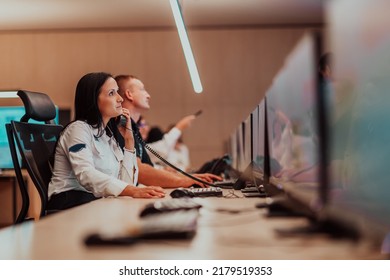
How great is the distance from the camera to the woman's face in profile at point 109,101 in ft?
5.83

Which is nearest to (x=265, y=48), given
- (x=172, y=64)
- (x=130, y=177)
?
(x=172, y=64)

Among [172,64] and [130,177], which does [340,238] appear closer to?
[130,177]

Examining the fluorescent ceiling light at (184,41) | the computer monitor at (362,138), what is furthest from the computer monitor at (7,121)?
the computer monitor at (362,138)

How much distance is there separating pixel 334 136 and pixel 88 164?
100 cm

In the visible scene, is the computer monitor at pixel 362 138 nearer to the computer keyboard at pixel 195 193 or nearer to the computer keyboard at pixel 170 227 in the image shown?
the computer keyboard at pixel 170 227

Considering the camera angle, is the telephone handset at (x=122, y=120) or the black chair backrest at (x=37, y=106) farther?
the telephone handset at (x=122, y=120)

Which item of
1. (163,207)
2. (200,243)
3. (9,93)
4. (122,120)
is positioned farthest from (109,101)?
(200,243)

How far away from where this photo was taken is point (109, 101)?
1.82m

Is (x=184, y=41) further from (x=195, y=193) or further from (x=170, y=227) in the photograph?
(x=170, y=227)

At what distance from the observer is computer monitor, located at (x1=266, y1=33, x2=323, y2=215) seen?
842 millimetres

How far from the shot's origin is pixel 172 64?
2666mm

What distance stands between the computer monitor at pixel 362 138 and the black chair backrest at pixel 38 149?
3.59ft

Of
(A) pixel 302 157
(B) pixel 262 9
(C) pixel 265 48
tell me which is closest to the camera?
(A) pixel 302 157
